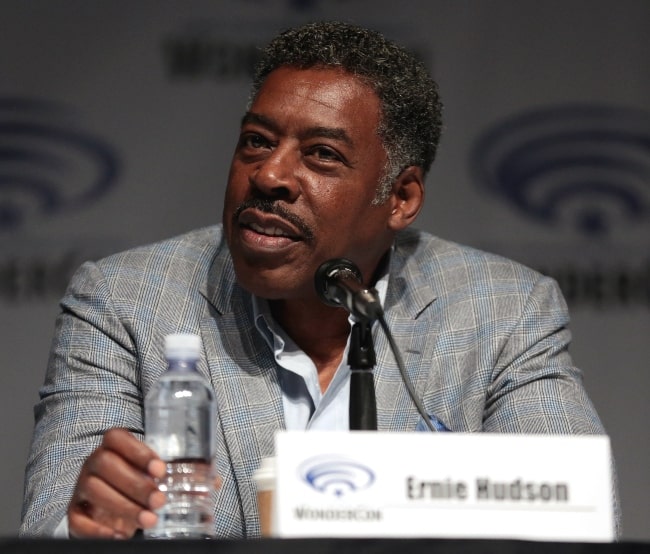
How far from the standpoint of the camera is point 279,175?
2584 millimetres

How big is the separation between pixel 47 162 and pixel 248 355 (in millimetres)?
1515

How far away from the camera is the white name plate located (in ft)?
5.04

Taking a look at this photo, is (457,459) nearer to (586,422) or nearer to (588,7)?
(586,422)

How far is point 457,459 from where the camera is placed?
5.16 feet

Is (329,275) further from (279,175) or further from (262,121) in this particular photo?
(262,121)

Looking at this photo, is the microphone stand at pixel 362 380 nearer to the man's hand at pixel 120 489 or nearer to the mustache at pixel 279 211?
the man's hand at pixel 120 489

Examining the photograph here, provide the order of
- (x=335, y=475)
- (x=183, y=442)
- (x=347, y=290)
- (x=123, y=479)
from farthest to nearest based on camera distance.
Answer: (x=347, y=290) → (x=183, y=442) → (x=123, y=479) → (x=335, y=475)

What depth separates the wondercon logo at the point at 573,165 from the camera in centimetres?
398

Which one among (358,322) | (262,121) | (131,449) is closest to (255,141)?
(262,121)

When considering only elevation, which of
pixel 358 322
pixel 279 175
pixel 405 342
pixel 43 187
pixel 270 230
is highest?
pixel 43 187

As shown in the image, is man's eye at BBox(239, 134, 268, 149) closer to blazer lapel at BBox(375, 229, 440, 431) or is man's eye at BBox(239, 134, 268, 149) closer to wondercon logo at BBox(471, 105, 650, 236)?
blazer lapel at BBox(375, 229, 440, 431)

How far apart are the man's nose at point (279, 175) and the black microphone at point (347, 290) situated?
498mm

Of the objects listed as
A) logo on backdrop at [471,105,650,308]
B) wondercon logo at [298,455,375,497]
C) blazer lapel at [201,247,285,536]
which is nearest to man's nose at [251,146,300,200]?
blazer lapel at [201,247,285,536]

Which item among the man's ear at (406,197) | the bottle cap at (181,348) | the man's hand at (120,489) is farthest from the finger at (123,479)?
the man's ear at (406,197)
